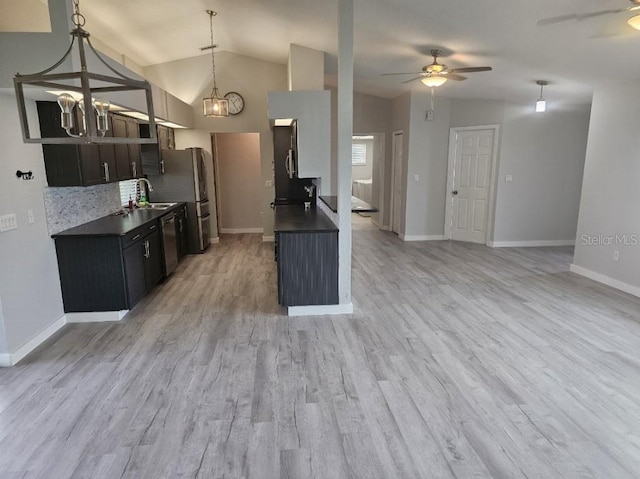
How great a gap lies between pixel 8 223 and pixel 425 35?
4.02 meters

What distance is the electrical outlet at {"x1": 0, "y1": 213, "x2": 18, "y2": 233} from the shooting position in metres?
2.90

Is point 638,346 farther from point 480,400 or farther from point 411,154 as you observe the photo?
point 411,154

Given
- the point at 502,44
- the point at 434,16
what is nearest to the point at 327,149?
the point at 434,16

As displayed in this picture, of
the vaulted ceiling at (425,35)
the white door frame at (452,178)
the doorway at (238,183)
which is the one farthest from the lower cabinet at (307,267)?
the doorway at (238,183)

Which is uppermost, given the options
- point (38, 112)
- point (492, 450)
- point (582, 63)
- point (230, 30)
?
point (230, 30)

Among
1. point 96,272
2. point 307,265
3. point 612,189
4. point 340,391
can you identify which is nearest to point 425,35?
point 307,265

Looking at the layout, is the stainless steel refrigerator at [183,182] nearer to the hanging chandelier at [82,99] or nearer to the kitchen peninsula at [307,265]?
the kitchen peninsula at [307,265]

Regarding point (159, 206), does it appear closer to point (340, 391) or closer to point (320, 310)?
point (320, 310)

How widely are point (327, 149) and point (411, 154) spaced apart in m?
3.15

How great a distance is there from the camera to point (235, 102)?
22.4 feet

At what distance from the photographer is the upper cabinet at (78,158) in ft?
10.9

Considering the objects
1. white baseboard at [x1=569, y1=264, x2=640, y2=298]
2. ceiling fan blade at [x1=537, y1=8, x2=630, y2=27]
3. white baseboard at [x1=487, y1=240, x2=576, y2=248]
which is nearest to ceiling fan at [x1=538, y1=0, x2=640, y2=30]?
ceiling fan blade at [x1=537, y1=8, x2=630, y2=27]

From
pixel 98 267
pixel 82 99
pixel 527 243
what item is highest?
pixel 82 99

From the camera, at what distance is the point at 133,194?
5742 mm
